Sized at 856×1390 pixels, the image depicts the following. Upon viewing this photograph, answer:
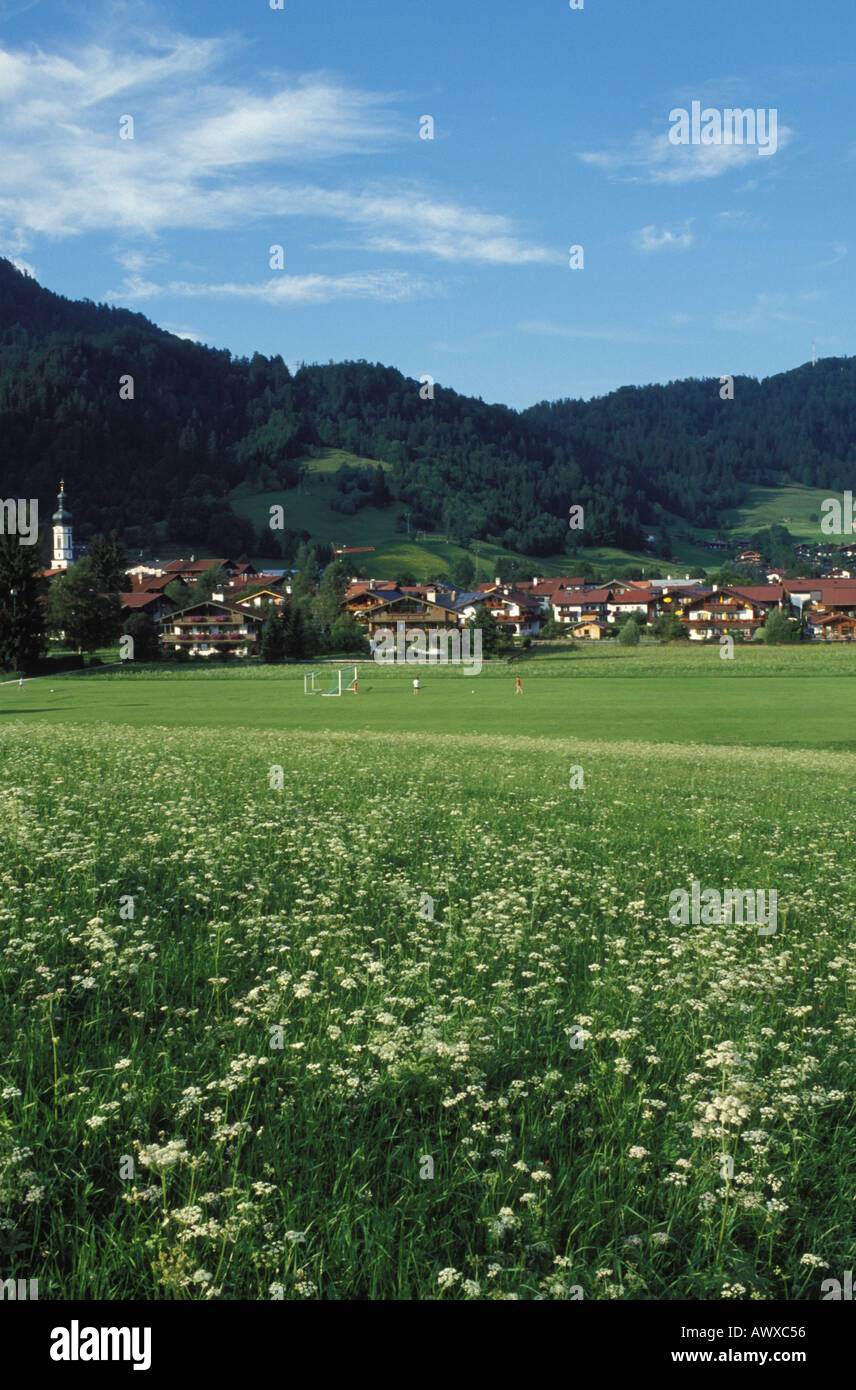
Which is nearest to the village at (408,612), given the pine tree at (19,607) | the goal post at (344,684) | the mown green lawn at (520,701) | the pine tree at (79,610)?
the pine tree at (79,610)

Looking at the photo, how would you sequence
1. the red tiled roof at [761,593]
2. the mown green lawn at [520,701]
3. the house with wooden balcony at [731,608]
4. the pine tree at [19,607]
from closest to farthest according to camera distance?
the mown green lawn at [520,701] → the pine tree at [19,607] → the house with wooden balcony at [731,608] → the red tiled roof at [761,593]

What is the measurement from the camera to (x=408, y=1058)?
264 inches

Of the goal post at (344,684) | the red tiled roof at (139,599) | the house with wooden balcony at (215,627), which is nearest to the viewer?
the goal post at (344,684)

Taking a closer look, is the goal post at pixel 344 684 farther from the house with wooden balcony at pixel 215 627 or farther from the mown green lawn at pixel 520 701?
the house with wooden balcony at pixel 215 627

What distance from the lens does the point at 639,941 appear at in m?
9.82

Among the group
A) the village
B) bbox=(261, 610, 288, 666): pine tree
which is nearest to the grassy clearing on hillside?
bbox=(261, 610, 288, 666): pine tree

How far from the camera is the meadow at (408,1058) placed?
496cm

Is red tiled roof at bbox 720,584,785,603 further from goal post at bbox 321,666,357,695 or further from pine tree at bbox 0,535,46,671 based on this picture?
pine tree at bbox 0,535,46,671

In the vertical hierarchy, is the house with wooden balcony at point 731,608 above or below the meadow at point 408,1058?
above

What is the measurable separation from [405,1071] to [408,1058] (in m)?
0.16

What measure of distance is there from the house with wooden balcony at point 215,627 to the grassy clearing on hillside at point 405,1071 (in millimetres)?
136300

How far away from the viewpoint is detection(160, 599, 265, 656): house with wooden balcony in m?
147

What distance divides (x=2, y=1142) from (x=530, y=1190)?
328cm

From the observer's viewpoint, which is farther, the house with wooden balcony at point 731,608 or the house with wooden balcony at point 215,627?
the house with wooden balcony at point 731,608
